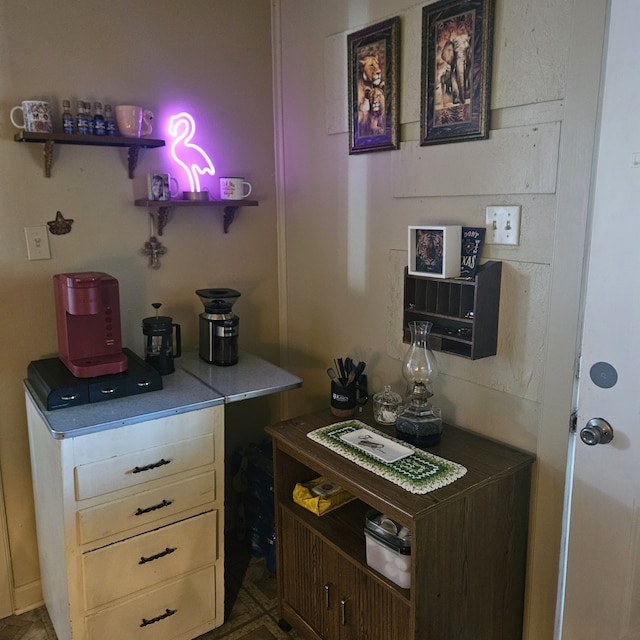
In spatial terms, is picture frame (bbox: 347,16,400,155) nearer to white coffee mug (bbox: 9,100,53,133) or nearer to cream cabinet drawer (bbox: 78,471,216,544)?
white coffee mug (bbox: 9,100,53,133)

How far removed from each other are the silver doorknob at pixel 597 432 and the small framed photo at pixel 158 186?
1655 mm

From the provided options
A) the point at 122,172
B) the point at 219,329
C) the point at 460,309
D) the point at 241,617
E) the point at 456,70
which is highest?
the point at 456,70

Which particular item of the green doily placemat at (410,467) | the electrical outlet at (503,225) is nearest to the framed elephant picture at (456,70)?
the electrical outlet at (503,225)

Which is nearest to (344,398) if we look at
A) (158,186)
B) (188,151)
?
(158,186)

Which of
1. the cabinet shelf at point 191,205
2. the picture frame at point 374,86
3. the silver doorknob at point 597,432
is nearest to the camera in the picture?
the silver doorknob at point 597,432

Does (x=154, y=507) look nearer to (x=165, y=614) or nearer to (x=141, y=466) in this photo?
(x=141, y=466)

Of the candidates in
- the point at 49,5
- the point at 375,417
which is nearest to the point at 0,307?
the point at 49,5

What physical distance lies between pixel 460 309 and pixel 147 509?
1.16 m

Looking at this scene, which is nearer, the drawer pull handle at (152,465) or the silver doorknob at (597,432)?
the silver doorknob at (597,432)

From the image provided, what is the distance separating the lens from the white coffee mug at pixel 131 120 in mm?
2039

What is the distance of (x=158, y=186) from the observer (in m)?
2.20

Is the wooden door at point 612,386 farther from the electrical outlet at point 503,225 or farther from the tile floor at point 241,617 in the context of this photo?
the tile floor at point 241,617

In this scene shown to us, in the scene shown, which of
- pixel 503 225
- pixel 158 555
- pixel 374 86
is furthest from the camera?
pixel 374 86

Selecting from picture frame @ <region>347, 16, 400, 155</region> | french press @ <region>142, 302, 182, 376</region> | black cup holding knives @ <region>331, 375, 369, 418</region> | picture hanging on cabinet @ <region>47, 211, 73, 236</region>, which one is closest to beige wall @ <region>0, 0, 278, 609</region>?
picture hanging on cabinet @ <region>47, 211, 73, 236</region>
